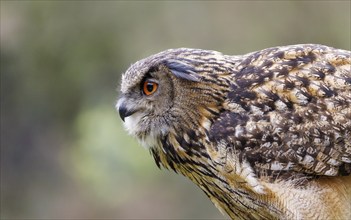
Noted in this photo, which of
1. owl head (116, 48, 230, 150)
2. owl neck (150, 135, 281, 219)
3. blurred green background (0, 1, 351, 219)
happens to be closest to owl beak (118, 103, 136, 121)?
owl head (116, 48, 230, 150)

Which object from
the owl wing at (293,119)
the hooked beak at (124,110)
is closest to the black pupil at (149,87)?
the hooked beak at (124,110)

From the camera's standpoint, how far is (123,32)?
30.7ft

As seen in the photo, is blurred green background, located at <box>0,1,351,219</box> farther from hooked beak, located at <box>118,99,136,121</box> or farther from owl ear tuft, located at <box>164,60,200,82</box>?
owl ear tuft, located at <box>164,60,200,82</box>

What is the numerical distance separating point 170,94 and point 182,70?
6.6 inches

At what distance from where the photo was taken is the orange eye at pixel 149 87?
4.04m

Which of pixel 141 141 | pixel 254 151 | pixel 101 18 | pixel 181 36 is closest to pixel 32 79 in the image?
pixel 101 18

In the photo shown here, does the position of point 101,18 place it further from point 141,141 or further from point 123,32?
point 141,141

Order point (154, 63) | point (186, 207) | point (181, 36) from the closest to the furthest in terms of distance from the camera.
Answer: point (154, 63), point (181, 36), point (186, 207)

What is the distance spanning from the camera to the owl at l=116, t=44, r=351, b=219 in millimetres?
3678

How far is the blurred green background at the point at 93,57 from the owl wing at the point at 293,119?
4.68 meters

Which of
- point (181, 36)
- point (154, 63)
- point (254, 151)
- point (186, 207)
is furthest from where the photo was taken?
point (186, 207)

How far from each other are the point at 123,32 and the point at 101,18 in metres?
0.33

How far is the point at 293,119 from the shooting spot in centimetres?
371

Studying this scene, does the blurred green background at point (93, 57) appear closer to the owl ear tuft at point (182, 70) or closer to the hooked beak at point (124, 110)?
the hooked beak at point (124, 110)
